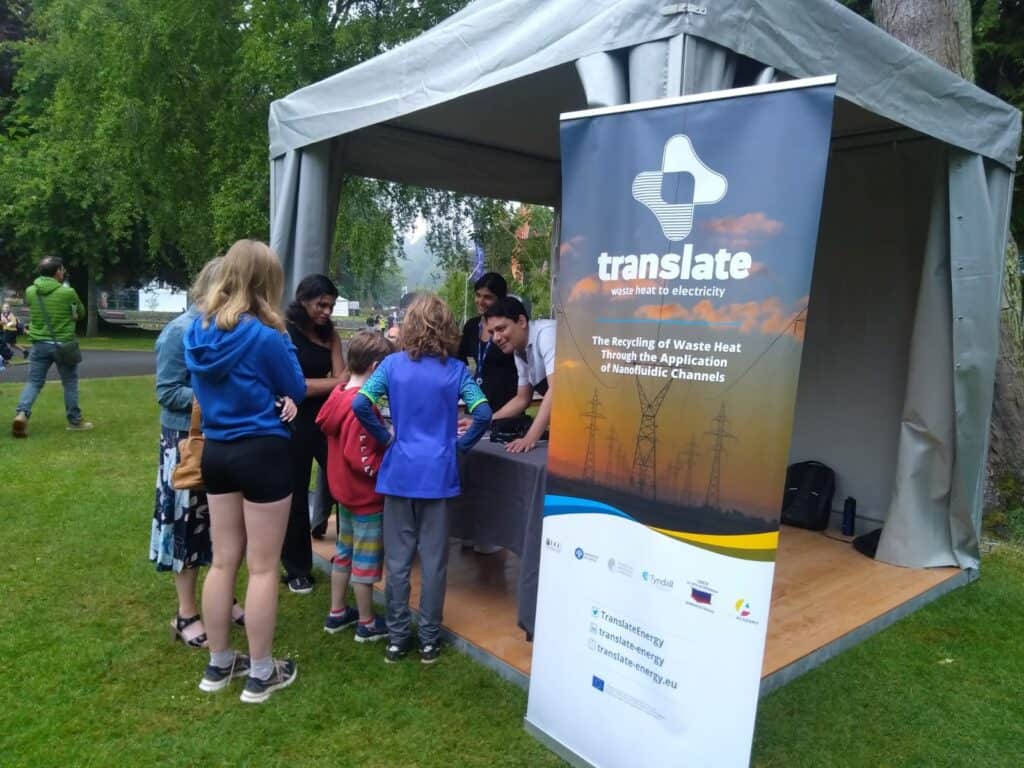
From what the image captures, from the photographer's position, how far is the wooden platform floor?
129 inches

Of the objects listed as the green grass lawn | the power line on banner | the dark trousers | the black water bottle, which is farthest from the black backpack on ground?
the power line on banner

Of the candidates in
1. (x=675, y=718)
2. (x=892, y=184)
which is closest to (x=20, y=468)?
(x=675, y=718)

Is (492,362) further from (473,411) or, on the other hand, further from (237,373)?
(237,373)

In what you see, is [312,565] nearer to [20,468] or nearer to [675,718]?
[675,718]

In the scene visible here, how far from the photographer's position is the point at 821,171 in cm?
186

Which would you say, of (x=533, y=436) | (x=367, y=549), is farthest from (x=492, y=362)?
(x=367, y=549)

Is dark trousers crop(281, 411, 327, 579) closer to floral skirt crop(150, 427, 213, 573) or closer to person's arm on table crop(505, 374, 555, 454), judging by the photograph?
floral skirt crop(150, 427, 213, 573)

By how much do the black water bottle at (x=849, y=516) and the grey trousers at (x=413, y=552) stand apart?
3.20 metres

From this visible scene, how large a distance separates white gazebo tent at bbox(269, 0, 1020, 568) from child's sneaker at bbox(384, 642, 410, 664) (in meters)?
2.07

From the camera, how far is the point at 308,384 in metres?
3.53

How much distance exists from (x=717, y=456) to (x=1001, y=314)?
13.4 feet

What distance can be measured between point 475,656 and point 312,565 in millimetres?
1279

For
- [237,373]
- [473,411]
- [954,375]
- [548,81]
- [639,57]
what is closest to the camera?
[639,57]

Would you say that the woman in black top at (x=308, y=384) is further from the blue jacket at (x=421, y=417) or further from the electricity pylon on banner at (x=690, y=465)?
the electricity pylon on banner at (x=690, y=465)
